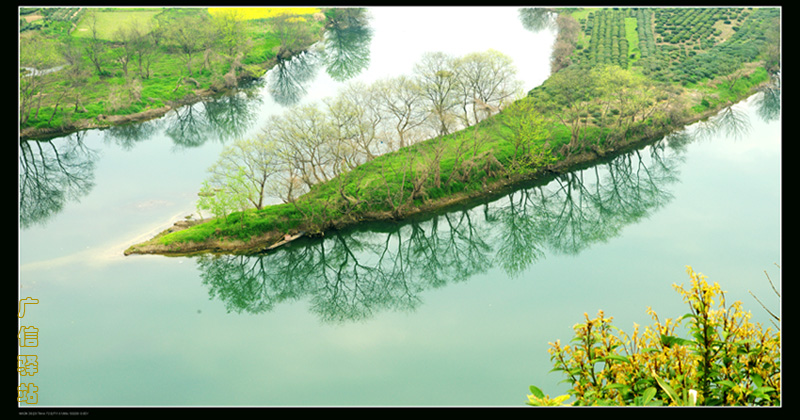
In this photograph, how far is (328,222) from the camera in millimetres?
35844

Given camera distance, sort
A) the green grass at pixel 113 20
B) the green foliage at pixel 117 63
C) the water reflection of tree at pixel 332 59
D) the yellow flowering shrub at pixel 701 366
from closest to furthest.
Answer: the yellow flowering shrub at pixel 701 366
the green foliage at pixel 117 63
the water reflection of tree at pixel 332 59
the green grass at pixel 113 20

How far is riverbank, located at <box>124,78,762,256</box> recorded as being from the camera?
33.8 metres

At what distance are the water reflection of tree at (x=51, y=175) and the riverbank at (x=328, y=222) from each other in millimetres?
9291

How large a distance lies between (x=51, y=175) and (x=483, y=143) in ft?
98.4

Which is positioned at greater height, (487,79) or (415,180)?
(487,79)

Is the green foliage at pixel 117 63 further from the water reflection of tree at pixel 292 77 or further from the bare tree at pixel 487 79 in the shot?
the bare tree at pixel 487 79

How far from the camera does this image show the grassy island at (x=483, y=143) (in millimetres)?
35156

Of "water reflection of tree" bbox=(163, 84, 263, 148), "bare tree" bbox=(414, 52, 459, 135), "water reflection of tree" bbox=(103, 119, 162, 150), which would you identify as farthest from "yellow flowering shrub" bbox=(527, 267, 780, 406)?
"water reflection of tree" bbox=(103, 119, 162, 150)

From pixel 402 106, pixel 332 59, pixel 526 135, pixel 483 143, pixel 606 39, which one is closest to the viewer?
pixel 526 135

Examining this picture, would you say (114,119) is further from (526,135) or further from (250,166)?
(526,135)

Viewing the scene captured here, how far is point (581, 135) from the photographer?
45.4 meters

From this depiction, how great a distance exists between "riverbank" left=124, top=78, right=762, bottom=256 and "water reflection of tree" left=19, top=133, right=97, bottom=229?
9.29 meters

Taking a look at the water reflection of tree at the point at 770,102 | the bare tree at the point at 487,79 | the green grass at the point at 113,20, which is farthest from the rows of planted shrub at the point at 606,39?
the green grass at the point at 113,20

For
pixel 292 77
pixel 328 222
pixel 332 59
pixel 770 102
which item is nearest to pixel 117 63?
pixel 292 77
